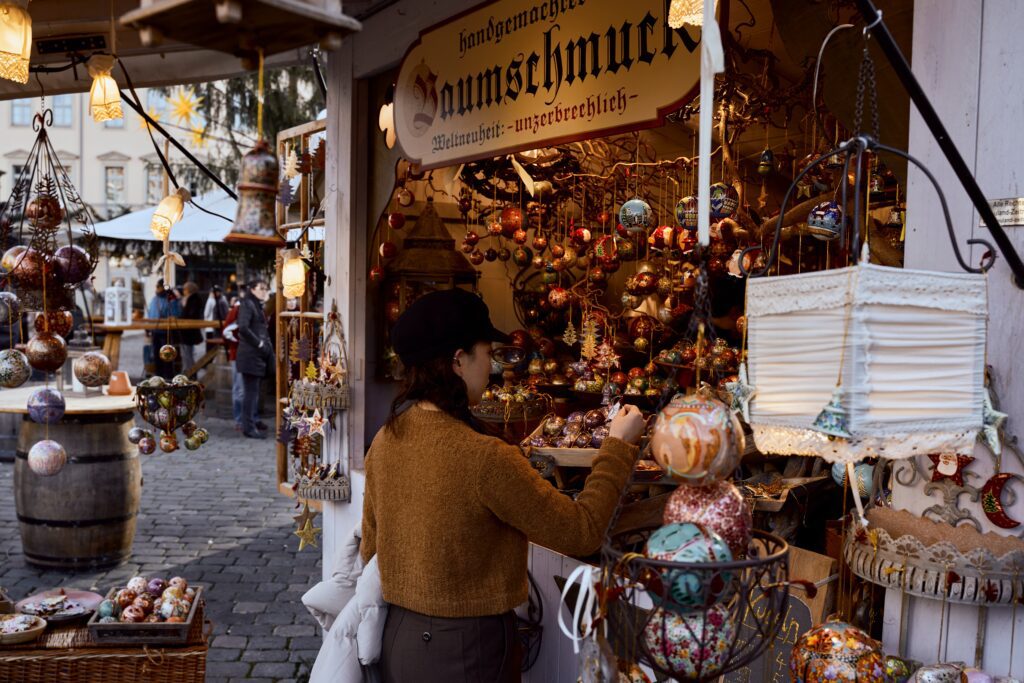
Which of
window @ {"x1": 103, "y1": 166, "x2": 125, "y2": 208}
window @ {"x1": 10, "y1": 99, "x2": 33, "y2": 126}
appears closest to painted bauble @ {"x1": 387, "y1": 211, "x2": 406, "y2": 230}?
window @ {"x1": 103, "y1": 166, "x2": 125, "y2": 208}

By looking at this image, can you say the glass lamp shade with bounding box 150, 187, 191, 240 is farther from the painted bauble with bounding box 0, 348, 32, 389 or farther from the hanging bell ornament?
the hanging bell ornament

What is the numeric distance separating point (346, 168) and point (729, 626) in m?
3.69

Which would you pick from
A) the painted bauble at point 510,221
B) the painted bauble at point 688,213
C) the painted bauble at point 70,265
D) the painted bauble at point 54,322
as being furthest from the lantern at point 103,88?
the painted bauble at point 688,213

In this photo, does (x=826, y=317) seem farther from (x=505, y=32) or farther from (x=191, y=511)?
(x=191, y=511)

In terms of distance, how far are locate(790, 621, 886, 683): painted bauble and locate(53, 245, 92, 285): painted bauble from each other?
11.3ft

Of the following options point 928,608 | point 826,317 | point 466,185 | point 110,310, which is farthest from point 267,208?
point 110,310

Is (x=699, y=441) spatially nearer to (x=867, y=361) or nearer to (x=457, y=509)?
(x=867, y=361)

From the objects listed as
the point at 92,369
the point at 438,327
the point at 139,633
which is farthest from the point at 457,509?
the point at 92,369

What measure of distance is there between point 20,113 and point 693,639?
36.3 meters

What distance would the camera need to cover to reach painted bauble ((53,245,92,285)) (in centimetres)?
393

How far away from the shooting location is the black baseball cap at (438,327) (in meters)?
2.36

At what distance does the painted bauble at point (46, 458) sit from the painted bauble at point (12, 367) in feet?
1.18

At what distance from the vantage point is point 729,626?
1439 mm

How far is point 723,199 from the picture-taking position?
10.4 ft
